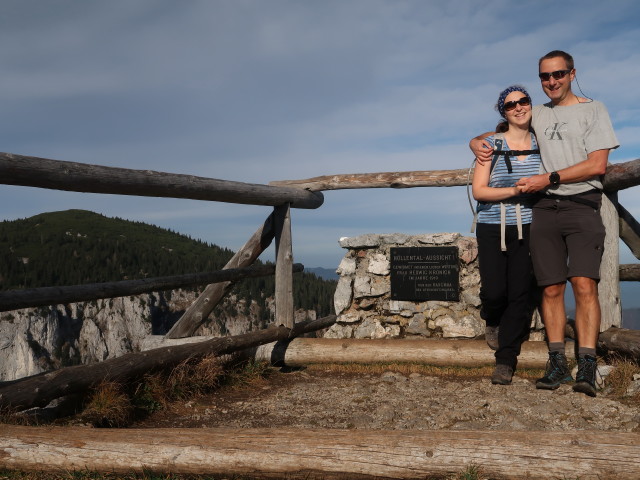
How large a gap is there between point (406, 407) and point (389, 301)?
278 centimetres

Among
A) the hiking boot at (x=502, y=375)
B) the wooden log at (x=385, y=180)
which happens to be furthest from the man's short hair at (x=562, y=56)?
the hiking boot at (x=502, y=375)

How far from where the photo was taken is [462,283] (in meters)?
7.75

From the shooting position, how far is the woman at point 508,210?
5512 millimetres

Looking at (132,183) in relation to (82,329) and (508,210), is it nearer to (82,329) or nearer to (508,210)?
(508,210)

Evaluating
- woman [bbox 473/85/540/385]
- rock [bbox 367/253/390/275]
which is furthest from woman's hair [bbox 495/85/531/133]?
rock [bbox 367/253/390/275]

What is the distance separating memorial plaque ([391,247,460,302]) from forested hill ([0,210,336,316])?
61353mm

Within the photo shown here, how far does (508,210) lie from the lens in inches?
221

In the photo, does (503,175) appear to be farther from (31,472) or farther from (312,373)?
(31,472)

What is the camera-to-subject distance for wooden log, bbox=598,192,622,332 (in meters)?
6.11

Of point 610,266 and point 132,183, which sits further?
point 610,266

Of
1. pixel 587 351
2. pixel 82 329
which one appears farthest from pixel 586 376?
pixel 82 329

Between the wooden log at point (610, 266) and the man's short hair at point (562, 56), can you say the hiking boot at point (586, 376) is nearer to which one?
the wooden log at point (610, 266)

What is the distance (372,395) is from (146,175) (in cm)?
301

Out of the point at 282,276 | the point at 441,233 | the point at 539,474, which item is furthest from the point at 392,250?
the point at 539,474
